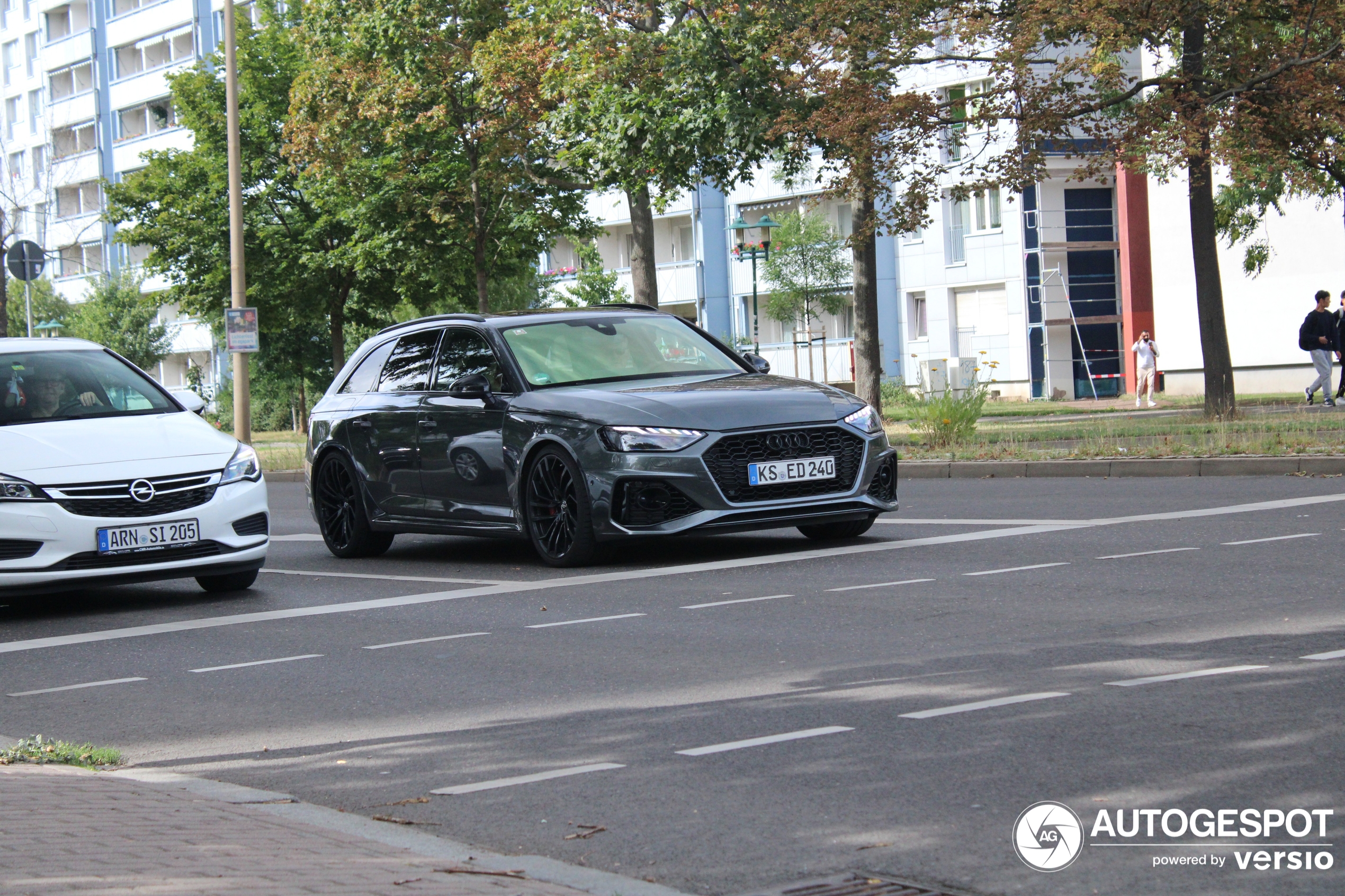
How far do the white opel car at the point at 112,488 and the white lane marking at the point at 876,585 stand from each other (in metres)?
3.78

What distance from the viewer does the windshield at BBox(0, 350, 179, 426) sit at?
11414mm

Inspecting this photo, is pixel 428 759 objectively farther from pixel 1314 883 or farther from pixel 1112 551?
pixel 1112 551

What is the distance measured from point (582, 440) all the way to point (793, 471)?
4.40ft

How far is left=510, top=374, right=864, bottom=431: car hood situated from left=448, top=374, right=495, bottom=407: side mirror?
242mm

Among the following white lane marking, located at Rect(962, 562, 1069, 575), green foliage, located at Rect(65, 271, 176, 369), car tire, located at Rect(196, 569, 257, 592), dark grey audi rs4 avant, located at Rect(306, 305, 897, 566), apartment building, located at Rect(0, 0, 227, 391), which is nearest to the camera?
white lane marking, located at Rect(962, 562, 1069, 575)

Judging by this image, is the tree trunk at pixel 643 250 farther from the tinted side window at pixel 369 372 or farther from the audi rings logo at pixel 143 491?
the audi rings logo at pixel 143 491

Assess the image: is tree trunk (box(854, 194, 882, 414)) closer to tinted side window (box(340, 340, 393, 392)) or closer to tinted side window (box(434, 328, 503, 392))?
tinted side window (box(340, 340, 393, 392))

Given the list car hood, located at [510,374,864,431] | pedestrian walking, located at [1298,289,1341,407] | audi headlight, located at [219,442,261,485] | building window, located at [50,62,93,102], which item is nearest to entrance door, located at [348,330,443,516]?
car hood, located at [510,374,864,431]

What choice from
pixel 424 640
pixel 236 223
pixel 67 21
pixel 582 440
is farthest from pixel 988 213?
pixel 67 21

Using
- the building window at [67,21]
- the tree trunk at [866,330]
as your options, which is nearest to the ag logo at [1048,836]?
the tree trunk at [866,330]

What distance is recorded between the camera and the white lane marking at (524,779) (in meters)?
5.39

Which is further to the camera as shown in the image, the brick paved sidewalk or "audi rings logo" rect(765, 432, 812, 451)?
"audi rings logo" rect(765, 432, 812, 451)

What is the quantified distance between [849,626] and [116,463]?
4.84 meters

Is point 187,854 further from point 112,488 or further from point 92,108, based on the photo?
point 92,108
